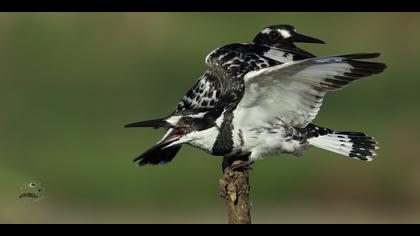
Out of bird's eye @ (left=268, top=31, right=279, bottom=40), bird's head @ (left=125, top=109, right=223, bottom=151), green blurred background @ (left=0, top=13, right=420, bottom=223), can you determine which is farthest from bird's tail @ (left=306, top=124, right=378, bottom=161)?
green blurred background @ (left=0, top=13, right=420, bottom=223)

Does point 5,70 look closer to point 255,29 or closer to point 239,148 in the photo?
point 255,29

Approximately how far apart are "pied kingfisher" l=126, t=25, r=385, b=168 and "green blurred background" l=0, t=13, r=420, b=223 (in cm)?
214

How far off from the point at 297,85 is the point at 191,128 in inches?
22.0

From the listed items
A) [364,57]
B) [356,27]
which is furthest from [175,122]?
[356,27]

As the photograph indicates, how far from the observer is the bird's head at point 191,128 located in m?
5.95

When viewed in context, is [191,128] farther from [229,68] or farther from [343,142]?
[343,142]

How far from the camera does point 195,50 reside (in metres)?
12.9

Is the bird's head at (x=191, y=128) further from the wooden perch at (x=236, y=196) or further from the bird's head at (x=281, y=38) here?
the bird's head at (x=281, y=38)

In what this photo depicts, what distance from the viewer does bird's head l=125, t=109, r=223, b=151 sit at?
5.95 meters

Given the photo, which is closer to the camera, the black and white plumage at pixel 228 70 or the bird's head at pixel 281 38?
the black and white plumage at pixel 228 70

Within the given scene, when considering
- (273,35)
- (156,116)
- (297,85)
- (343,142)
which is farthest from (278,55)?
(156,116)

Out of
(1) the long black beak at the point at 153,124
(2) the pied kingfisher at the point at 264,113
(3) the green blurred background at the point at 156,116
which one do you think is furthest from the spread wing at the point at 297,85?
(3) the green blurred background at the point at 156,116

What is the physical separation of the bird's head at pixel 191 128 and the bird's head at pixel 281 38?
1.16 meters
